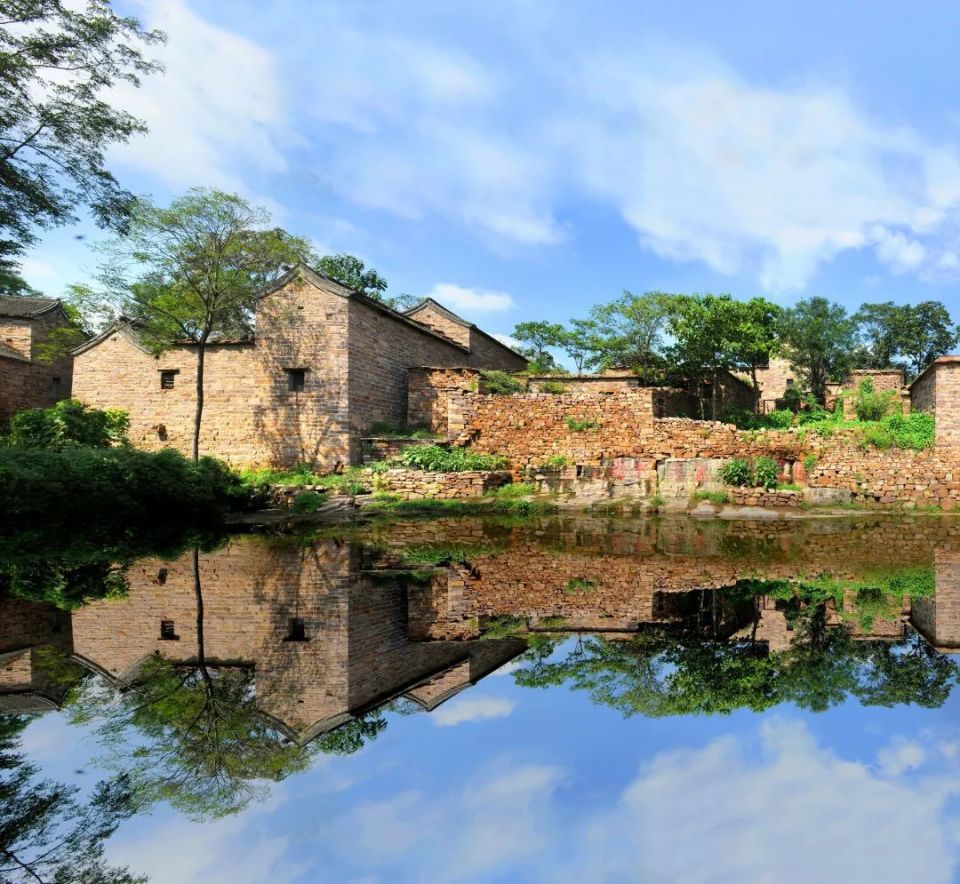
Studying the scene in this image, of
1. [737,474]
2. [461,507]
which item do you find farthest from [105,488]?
[737,474]

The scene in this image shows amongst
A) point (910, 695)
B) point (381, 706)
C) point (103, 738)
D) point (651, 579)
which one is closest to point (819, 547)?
point (651, 579)

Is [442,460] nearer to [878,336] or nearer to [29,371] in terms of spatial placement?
[29,371]

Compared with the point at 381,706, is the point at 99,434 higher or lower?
higher

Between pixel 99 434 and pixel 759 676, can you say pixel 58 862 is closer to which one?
pixel 759 676

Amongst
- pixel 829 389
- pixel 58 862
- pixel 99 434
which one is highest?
pixel 829 389

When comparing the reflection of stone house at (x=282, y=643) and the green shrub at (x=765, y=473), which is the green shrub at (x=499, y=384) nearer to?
the green shrub at (x=765, y=473)

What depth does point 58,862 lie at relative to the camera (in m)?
2.55

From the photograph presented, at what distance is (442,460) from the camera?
18.4 m

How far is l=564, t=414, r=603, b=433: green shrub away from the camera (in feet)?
64.5

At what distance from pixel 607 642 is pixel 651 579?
119 inches

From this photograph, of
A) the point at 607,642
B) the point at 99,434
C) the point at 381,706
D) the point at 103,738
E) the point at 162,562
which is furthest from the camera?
the point at 99,434

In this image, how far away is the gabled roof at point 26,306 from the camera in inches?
1017

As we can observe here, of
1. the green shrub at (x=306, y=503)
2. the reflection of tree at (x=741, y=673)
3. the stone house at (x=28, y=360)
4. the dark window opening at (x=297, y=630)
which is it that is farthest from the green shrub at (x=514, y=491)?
the stone house at (x=28, y=360)

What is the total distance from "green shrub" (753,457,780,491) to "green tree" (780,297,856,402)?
18.9 meters
